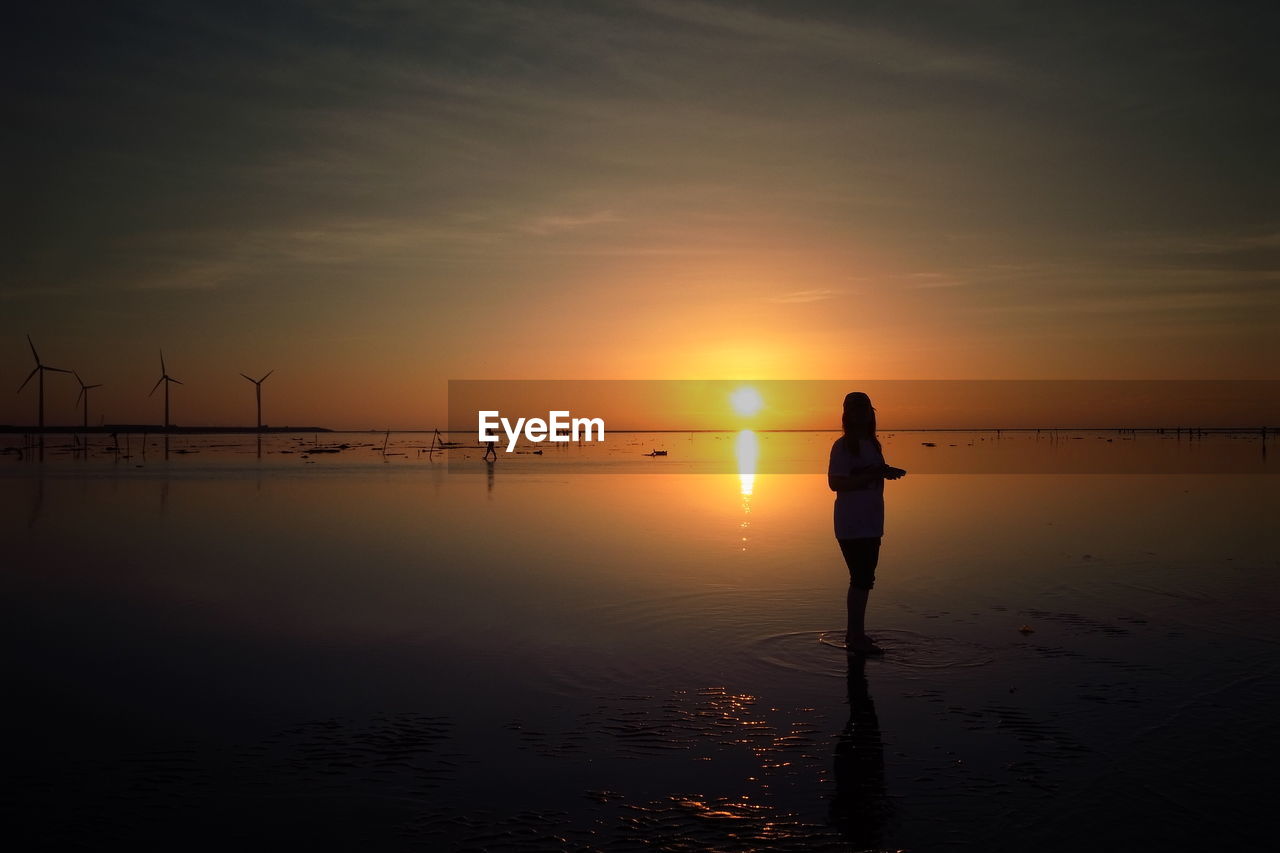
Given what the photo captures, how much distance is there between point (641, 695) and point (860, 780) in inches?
94.7

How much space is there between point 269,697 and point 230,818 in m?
2.61

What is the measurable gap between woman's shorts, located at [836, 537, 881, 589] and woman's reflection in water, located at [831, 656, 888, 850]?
1974 millimetres

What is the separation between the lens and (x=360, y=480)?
42.7 meters

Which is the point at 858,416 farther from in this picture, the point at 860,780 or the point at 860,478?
the point at 860,780

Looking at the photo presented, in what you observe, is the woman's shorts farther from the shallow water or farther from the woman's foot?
the shallow water

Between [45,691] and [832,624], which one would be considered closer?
[45,691]

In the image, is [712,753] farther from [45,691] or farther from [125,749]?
[45,691]

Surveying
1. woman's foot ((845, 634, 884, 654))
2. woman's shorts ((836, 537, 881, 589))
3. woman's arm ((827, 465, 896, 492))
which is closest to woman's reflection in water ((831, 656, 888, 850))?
woman's foot ((845, 634, 884, 654))

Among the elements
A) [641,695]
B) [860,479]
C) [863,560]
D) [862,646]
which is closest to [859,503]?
[860,479]

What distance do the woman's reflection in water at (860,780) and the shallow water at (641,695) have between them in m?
0.02

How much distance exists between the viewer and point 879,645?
9414 millimetres

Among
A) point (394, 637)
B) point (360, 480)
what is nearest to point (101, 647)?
point (394, 637)

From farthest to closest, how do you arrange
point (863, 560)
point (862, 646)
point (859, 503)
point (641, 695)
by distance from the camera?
point (859, 503)
point (863, 560)
point (862, 646)
point (641, 695)

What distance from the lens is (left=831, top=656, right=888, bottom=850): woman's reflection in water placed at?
16.4 feet
